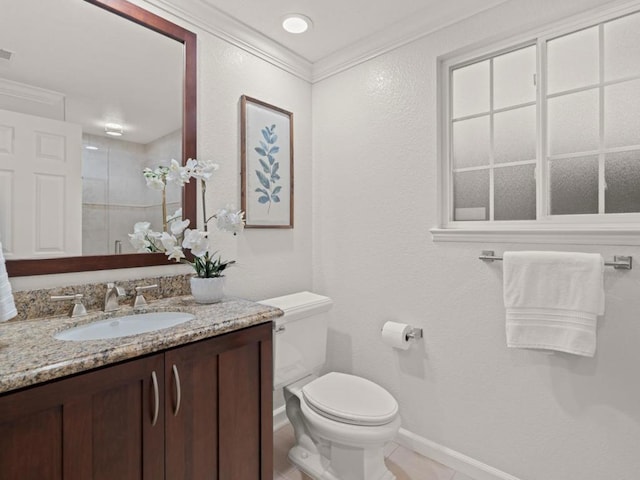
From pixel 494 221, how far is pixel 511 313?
473 millimetres

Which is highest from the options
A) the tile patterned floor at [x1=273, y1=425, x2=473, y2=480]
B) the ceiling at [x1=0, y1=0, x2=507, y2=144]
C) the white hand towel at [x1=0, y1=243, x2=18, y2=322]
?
the ceiling at [x1=0, y1=0, x2=507, y2=144]

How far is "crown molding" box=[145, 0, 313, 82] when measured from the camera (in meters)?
1.67

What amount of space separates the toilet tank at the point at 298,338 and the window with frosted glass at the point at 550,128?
3.09 feet

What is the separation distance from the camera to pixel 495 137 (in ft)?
5.70

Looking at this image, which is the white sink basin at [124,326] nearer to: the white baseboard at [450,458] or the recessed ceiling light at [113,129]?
the recessed ceiling light at [113,129]

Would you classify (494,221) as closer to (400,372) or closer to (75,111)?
(400,372)

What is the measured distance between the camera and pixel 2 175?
4.00 ft

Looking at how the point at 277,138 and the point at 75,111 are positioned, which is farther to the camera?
the point at 277,138

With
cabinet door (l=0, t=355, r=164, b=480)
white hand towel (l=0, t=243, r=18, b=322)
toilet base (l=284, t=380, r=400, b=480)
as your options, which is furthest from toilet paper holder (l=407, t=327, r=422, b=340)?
white hand towel (l=0, t=243, r=18, b=322)

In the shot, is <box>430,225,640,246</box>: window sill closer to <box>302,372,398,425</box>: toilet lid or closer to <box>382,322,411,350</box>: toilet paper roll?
<box>382,322,411,350</box>: toilet paper roll

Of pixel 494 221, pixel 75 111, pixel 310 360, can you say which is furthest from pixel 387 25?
pixel 310 360

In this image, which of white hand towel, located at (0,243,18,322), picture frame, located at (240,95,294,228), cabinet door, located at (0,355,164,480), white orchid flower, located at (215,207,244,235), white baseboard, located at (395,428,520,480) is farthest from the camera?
picture frame, located at (240,95,294,228)

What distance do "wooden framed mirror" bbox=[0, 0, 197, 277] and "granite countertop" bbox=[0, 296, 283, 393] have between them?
20cm

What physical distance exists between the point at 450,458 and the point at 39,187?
2266mm
